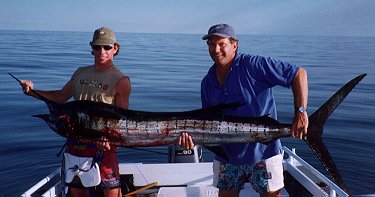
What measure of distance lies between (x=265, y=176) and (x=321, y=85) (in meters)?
17.8

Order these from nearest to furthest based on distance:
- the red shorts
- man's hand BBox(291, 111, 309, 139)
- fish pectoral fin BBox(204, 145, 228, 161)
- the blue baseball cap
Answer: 1. man's hand BBox(291, 111, 309, 139)
2. the blue baseball cap
3. fish pectoral fin BBox(204, 145, 228, 161)
4. the red shorts

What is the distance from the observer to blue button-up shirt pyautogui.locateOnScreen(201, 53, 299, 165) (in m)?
3.51

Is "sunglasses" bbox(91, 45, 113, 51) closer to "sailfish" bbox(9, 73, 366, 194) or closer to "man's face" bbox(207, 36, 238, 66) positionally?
"sailfish" bbox(9, 73, 366, 194)

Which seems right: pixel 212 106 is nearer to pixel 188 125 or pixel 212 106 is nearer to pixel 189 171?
pixel 188 125

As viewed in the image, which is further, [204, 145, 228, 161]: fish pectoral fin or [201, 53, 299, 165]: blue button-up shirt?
[204, 145, 228, 161]: fish pectoral fin

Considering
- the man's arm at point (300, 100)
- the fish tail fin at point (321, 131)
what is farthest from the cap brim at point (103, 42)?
the fish tail fin at point (321, 131)

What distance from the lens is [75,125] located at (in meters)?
3.63

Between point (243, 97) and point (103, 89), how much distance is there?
1368 millimetres

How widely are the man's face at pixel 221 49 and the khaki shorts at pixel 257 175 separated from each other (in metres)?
1.00

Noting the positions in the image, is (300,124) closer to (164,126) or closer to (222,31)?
(222,31)

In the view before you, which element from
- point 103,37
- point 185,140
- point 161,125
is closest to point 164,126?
point 161,125

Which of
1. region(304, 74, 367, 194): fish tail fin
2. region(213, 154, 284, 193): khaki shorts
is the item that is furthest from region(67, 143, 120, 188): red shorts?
region(304, 74, 367, 194): fish tail fin

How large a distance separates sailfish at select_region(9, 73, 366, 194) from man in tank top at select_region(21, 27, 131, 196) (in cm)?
25

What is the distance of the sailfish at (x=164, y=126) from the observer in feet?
11.6
